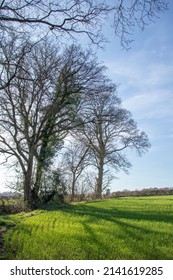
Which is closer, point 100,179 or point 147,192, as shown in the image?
point 100,179

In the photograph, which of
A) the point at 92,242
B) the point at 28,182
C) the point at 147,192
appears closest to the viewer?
the point at 92,242

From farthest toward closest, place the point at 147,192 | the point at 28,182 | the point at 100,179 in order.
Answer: the point at 147,192 → the point at 100,179 → the point at 28,182

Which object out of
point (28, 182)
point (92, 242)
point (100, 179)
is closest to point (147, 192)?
point (100, 179)

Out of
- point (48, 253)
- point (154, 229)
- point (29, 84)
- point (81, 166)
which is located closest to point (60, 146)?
point (29, 84)

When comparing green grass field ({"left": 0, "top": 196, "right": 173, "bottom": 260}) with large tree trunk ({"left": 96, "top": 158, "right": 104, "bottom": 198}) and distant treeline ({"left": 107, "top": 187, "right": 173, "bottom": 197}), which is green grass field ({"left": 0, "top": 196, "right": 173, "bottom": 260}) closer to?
large tree trunk ({"left": 96, "top": 158, "right": 104, "bottom": 198})

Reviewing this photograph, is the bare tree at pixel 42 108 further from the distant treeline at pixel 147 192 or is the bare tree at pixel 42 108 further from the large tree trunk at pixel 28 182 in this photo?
the distant treeline at pixel 147 192

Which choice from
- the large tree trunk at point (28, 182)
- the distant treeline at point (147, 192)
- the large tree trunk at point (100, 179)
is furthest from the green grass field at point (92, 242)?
the distant treeline at point (147, 192)

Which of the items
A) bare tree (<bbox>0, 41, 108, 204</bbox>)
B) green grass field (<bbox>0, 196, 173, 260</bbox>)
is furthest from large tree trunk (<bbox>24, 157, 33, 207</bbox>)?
green grass field (<bbox>0, 196, 173, 260</bbox>)

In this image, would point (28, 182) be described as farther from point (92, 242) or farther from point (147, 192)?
point (147, 192)

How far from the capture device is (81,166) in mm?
43656

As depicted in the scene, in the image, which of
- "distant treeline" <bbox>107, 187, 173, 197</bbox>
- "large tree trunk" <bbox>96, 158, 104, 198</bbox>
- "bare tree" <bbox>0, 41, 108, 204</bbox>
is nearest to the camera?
"bare tree" <bbox>0, 41, 108, 204</bbox>

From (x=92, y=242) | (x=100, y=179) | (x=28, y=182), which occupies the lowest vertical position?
(x=92, y=242)

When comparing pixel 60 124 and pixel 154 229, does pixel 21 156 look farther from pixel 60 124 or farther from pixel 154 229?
pixel 154 229
